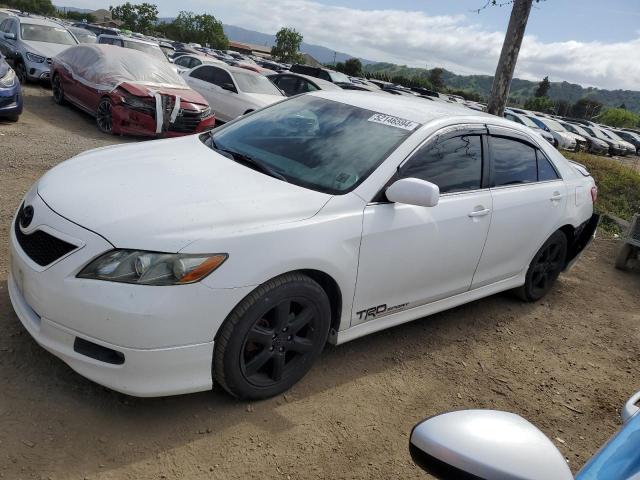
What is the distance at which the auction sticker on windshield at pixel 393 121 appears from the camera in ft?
11.6

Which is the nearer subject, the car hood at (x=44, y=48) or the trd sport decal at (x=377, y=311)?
the trd sport decal at (x=377, y=311)

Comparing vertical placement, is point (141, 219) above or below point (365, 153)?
below

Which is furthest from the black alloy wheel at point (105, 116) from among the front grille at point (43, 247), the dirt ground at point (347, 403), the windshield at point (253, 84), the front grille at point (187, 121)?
the front grille at point (43, 247)

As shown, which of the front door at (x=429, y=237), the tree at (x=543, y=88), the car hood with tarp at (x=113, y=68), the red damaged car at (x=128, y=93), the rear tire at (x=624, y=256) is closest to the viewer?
the front door at (x=429, y=237)

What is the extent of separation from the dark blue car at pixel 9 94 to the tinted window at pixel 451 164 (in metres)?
7.36

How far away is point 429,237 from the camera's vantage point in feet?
11.3

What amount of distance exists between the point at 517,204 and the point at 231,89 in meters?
8.78

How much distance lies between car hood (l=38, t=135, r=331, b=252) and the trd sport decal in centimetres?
75

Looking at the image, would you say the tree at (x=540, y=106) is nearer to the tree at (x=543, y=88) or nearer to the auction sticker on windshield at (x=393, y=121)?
the tree at (x=543, y=88)

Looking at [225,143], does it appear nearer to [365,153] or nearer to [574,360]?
[365,153]

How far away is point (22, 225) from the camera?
2.89m

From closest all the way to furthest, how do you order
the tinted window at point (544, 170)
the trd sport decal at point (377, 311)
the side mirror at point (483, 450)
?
the side mirror at point (483, 450)
the trd sport decal at point (377, 311)
the tinted window at point (544, 170)

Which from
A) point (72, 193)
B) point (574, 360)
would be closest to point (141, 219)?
point (72, 193)

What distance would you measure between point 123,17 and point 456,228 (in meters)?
85.6
